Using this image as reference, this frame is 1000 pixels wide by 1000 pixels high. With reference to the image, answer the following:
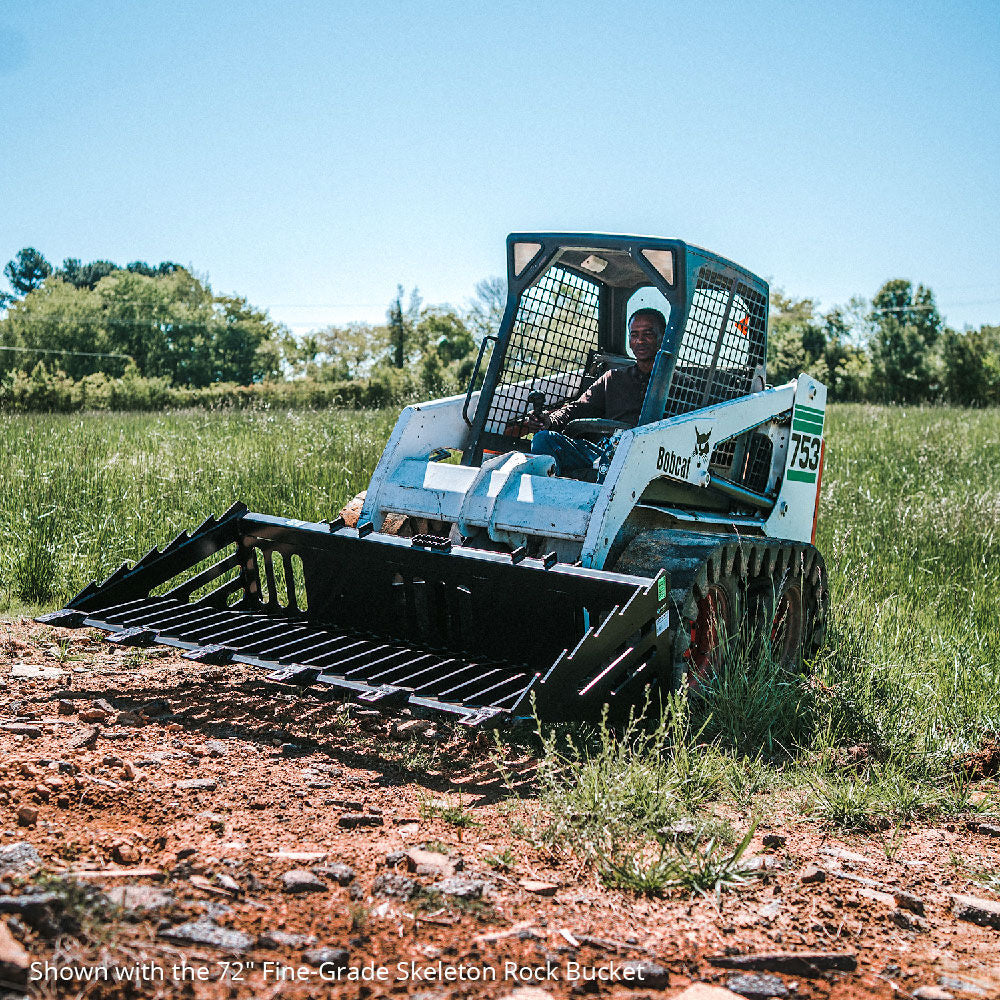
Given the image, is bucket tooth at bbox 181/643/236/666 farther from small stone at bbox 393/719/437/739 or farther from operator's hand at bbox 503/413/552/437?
operator's hand at bbox 503/413/552/437

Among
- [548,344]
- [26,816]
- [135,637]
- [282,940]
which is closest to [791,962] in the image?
[282,940]

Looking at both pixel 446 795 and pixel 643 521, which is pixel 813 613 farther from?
pixel 446 795

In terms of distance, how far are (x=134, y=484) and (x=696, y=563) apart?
6.28 meters

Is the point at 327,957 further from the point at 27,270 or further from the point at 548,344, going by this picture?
the point at 27,270

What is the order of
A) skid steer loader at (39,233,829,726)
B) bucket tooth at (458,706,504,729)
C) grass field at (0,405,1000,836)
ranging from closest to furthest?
bucket tooth at (458,706,504,729)
skid steer loader at (39,233,829,726)
grass field at (0,405,1000,836)

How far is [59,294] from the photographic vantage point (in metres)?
76.4

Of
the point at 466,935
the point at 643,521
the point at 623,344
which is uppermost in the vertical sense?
the point at 623,344

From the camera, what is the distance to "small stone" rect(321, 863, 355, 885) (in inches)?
122

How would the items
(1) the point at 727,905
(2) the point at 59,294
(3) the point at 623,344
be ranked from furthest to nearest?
(2) the point at 59,294, (3) the point at 623,344, (1) the point at 727,905

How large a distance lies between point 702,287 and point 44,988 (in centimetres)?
500

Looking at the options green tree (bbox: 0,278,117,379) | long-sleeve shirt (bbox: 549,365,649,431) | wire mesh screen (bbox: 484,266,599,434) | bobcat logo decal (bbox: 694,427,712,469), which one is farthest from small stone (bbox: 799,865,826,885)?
green tree (bbox: 0,278,117,379)

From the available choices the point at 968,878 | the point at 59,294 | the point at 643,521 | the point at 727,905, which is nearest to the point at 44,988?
the point at 727,905

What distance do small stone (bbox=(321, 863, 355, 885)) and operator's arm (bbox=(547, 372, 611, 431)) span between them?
3.83 metres

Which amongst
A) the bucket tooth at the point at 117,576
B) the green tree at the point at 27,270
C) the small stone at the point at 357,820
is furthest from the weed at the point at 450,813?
the green tree at the point at 27,270
